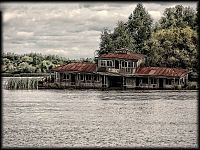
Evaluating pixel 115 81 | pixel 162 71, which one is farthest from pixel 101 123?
pixel 115 81

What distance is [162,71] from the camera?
64125mm

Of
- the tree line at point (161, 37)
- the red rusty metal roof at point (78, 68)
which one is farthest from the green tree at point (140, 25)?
the red rusty metal roof at point (78, 68)

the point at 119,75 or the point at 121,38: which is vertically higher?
the point at 121,38

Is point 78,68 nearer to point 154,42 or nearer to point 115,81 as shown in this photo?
point 115,81

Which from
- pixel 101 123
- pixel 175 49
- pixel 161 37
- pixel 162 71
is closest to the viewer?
pixel 101 123

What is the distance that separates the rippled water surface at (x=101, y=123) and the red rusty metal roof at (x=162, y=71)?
52.7 feet

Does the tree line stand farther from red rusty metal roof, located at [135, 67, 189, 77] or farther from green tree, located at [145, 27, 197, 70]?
red rusty metal roof, located at [135, 67, 189, 77]

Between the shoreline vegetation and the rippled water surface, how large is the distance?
21.9 metres

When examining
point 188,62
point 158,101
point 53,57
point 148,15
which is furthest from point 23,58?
point 158,101

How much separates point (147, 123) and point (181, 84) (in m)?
34.9

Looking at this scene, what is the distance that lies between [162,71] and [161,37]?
9.95 m

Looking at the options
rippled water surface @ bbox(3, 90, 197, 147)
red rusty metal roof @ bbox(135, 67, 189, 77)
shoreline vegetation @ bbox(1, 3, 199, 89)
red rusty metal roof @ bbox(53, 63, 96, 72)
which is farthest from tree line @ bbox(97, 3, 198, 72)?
rippled water surface @ bbox(3, 90, 197, 147)

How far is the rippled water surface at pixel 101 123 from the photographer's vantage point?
907 inches

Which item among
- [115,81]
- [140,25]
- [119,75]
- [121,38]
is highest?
[140,25]
